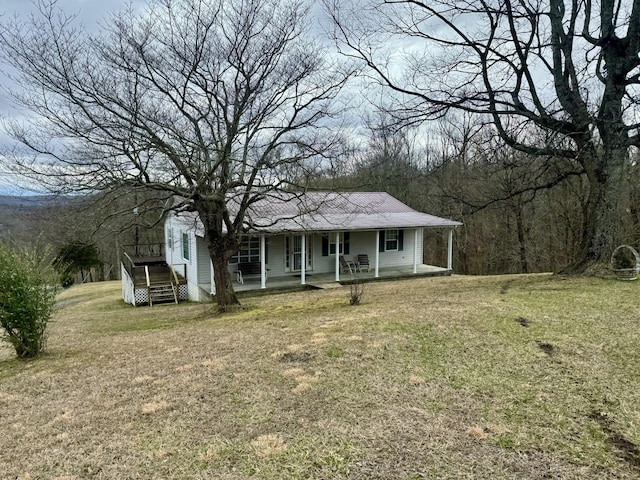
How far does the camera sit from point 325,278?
1708cm

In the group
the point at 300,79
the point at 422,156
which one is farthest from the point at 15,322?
the point at 422,156

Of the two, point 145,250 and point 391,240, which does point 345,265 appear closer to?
point 391,240

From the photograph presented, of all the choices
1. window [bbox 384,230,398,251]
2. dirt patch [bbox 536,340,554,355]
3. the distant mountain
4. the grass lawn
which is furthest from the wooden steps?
dirt patch [bbox 536,340,554,355]

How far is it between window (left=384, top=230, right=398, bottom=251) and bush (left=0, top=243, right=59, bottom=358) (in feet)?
47.9

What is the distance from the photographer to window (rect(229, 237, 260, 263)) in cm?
1680

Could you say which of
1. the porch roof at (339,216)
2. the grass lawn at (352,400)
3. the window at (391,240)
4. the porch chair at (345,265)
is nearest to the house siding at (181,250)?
the porch roof at (339,216)

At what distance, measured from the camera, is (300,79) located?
1075 cm

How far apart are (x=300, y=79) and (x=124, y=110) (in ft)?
14.1

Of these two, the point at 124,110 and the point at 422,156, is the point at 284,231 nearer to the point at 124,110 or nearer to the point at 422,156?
the point at 124,110

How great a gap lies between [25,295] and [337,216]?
43.4 ft

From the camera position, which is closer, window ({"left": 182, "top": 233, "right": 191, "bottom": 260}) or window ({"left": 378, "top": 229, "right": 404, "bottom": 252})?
window ({"left": 182, "top": 233, "right": 191, "bottom": 260})

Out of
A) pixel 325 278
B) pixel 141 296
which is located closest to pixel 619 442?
pixel 325 278

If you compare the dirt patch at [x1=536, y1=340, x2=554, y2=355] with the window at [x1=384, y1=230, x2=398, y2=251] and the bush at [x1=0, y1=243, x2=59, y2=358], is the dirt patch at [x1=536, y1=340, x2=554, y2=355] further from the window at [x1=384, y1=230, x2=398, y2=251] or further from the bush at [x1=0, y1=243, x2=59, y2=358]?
the window at [x1=384, y1=230, x2=398, y2=251]

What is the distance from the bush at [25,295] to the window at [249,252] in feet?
31.8
